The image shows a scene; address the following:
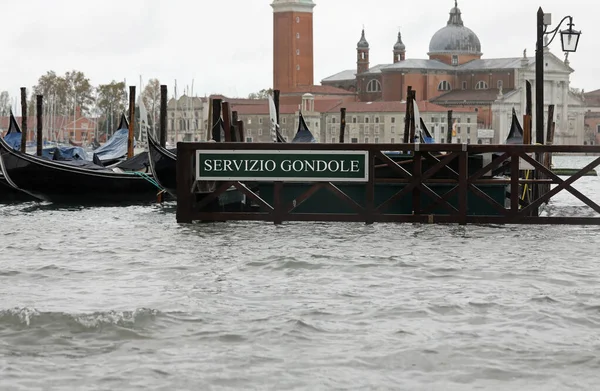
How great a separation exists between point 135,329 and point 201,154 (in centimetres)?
683

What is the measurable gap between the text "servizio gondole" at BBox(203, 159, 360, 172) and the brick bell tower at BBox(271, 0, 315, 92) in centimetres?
8569

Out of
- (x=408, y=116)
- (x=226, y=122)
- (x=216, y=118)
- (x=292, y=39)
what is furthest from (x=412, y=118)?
(x=292, y=39)

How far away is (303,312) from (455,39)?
11175 centimetres

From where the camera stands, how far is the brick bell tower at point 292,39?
9875cm

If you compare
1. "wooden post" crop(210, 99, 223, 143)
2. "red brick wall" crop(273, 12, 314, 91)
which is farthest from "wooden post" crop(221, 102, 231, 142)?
"red brick wall" crop(273, 12, 314, 91)

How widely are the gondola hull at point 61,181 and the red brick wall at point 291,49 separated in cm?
7851

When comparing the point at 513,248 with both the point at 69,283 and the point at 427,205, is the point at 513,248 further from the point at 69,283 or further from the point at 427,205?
the point at 69,283

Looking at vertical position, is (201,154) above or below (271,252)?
above

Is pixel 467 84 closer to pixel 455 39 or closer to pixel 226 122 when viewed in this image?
pixel 455 39

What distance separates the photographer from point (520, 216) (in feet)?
45.6

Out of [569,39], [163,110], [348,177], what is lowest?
[348,177]

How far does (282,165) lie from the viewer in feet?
44.9

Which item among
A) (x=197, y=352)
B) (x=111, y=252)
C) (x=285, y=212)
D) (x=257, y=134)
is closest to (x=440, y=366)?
(x=197, y=352)

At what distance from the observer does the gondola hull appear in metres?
20.4
